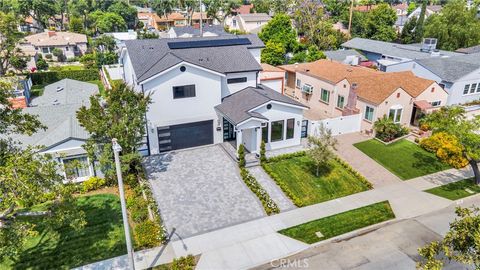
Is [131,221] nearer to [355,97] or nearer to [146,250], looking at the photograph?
[146,250]

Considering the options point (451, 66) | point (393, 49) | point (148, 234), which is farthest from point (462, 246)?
point (393, 49)

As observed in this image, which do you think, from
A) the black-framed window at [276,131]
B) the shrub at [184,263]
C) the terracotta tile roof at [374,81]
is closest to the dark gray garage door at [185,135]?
the black-framed window at [276,131]

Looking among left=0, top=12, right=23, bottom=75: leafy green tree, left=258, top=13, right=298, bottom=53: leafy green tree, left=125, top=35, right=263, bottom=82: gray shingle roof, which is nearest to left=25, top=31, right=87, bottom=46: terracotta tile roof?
left=0, top=12, right=23, bottom=75: leafy green tree

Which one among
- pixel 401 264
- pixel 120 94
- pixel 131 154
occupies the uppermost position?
pixel 120 94

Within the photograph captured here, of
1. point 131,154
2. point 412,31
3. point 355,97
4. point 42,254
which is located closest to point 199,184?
point 131,154

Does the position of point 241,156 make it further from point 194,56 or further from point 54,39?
point 54,39

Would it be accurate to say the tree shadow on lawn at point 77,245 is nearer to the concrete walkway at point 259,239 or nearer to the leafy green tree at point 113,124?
the concrete walkway at point 259,239

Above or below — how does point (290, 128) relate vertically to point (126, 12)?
below
